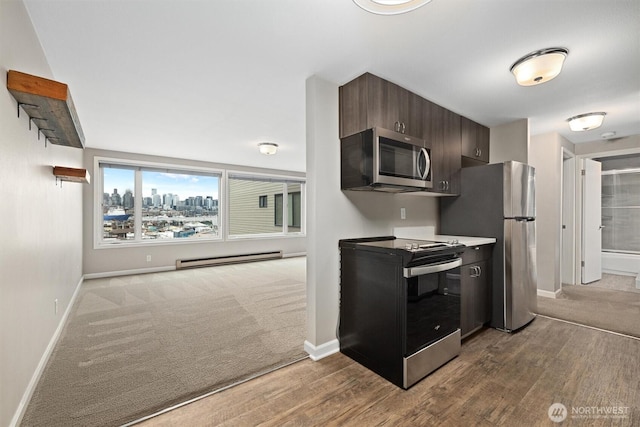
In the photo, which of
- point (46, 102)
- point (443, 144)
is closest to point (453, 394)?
point (443, 144)

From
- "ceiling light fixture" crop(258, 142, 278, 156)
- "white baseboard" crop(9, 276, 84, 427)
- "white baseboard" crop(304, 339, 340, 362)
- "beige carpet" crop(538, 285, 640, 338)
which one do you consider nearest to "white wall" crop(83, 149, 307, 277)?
"ceiling light fixture" crop(258, 142, 278, 156)

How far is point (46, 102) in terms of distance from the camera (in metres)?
1.54

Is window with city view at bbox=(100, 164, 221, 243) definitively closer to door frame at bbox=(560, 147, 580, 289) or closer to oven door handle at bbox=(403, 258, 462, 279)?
oven door handle at bbox=(403, 258, 462, 279)

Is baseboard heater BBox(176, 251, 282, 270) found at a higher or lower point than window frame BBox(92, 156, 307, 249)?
lower

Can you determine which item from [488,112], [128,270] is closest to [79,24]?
[488,112]

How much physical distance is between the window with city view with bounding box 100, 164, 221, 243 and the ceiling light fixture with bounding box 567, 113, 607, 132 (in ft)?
20.2

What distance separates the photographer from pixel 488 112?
320 cm

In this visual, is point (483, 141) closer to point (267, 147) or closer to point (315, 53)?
point (315, 53)

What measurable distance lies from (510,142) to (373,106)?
229 centimetres

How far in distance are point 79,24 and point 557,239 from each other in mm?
5543

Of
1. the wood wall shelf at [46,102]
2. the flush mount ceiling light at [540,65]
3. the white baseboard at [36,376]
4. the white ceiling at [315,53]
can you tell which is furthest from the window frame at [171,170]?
the flush mount ceiling light at [540,65]

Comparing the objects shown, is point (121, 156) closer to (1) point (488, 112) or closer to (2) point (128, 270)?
(2) point (128, 270)

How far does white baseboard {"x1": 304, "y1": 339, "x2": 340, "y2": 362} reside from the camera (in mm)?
2283

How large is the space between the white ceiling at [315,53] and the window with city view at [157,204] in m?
2.21
